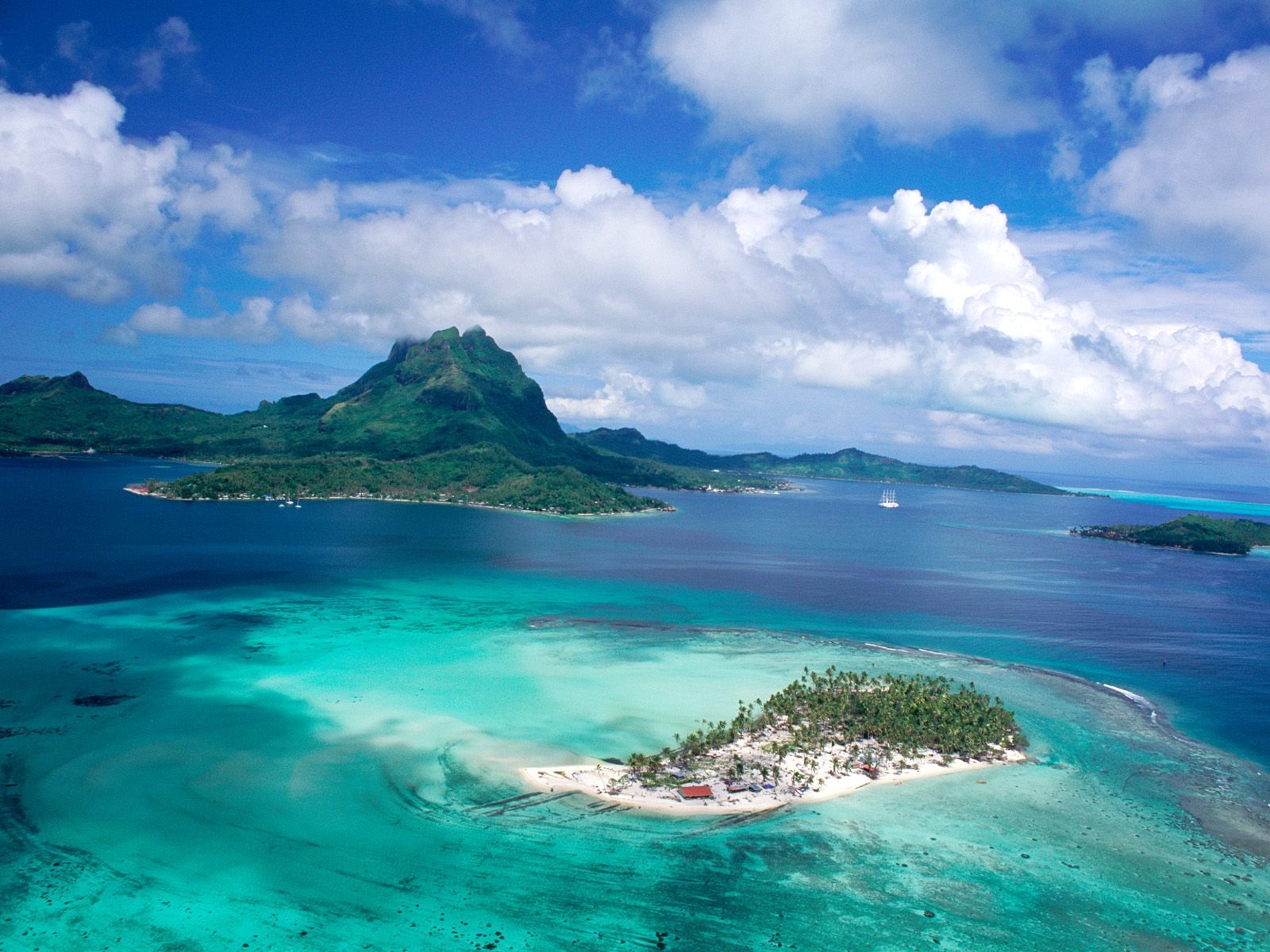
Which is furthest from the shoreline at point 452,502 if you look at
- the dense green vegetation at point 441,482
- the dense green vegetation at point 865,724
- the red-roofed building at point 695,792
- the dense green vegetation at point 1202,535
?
the red-roofed building at point 695,792

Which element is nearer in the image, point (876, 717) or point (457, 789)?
point (457, 789)

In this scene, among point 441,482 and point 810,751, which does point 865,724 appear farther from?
point 441,482

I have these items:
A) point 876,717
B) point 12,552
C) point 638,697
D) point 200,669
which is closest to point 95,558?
point 12,552

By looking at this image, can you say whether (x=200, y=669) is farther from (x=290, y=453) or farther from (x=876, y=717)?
(x=290, y=453)

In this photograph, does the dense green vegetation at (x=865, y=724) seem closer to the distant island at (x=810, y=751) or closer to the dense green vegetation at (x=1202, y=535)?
the distant island at (x=810, y=751)

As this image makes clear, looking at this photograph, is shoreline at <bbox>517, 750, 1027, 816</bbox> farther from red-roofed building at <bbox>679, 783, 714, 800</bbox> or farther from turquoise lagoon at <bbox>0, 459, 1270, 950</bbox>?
turquoise lagoon at <bbox>0, 459, 1270, 950</bbox>

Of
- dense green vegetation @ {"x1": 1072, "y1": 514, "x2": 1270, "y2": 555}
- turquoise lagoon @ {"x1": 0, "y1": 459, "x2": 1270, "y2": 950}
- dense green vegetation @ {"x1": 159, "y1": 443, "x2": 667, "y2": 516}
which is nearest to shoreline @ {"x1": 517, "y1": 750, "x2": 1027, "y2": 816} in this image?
turquoise lagoon @ {"x1": 0, "y1": 459, "x2": 1270, "y2": 950}

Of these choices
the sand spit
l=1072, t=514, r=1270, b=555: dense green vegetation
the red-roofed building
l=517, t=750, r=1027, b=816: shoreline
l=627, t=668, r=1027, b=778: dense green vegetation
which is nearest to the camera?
l=517, t=750, r=1027, b=816: shoreline
